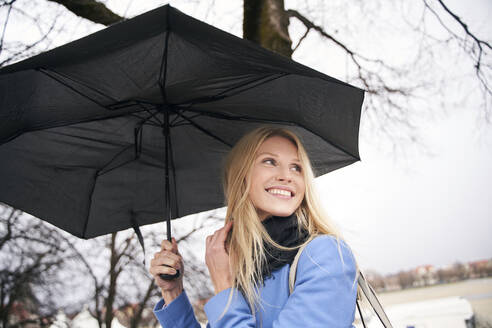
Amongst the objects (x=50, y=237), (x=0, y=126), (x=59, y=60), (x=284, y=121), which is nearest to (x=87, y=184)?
(x=0, y=126)

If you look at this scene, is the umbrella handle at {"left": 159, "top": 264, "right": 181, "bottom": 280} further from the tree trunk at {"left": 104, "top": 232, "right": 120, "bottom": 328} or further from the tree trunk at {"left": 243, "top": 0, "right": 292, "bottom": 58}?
the tree trunk at {"left": 104, "top": 232, "right": 120, "bottom": 328}

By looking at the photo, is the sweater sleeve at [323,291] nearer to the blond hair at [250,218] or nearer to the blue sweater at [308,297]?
the blue sweater at [308,297]

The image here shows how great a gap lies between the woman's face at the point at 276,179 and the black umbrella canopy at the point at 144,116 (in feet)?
0.88

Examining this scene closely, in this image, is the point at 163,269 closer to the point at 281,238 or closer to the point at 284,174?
the point at 281,238

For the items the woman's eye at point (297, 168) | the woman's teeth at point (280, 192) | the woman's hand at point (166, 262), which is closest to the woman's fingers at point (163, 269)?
the woman's hand at point (166, 262)

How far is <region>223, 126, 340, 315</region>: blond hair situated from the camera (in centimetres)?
152

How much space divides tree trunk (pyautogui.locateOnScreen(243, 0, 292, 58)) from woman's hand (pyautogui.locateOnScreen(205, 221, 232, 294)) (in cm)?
284

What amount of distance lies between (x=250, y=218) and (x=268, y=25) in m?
2.98

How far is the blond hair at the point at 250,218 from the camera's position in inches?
60.0

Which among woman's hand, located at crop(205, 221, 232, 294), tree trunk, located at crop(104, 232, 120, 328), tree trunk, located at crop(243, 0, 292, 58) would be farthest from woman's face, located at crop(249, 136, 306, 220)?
tree trunk, located at crop(104, 232, 120, 328)

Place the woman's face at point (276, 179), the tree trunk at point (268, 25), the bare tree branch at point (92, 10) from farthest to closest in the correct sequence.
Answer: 1. the bare tree branch at point (92, 10)
2. the tree trunk at point (268, 25)
3. the woman's face at point (276, 179)

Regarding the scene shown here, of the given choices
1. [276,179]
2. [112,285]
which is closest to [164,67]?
[276,179]

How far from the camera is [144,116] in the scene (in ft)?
7.07

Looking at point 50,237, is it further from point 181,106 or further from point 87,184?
point 181,106
